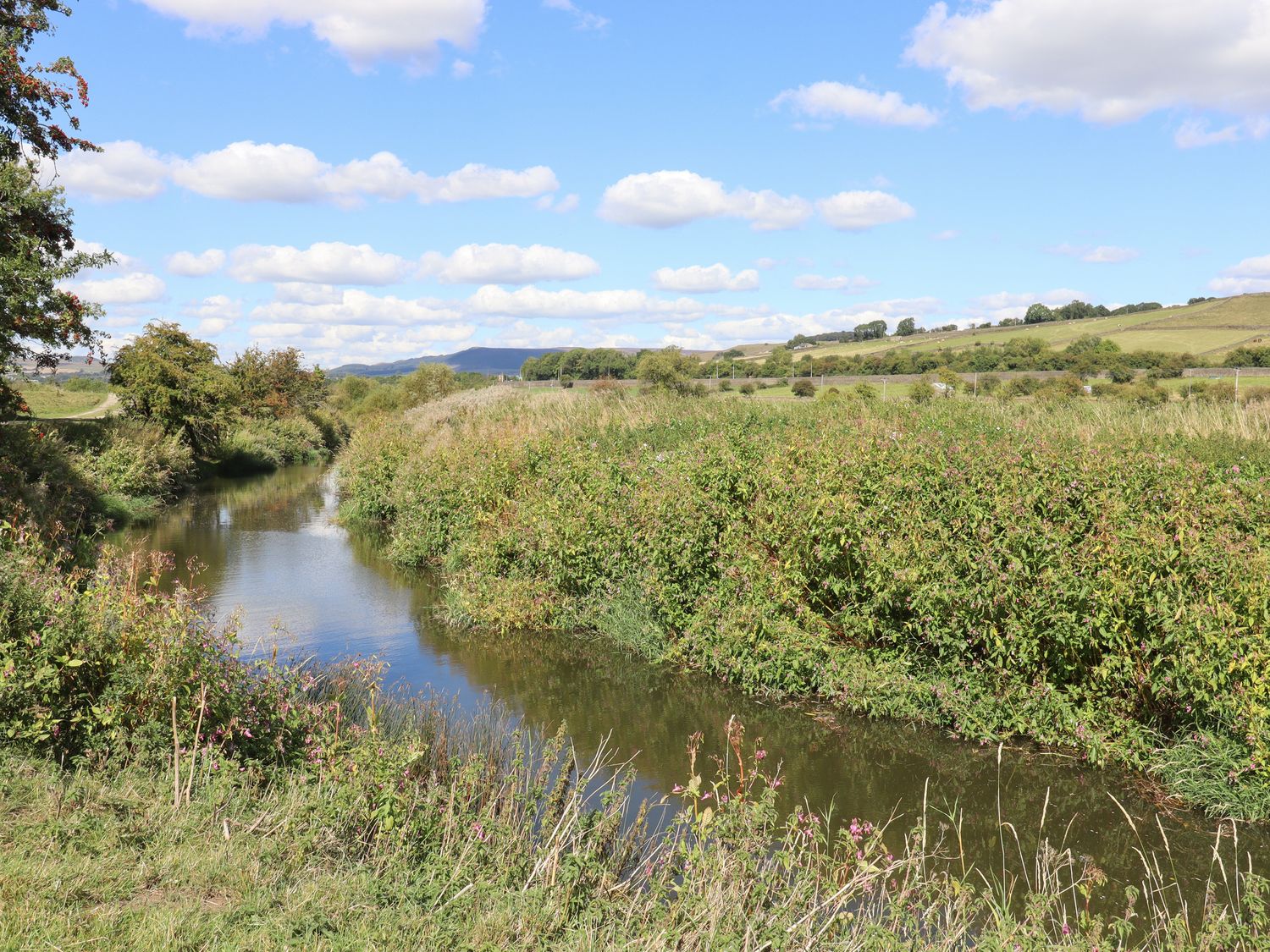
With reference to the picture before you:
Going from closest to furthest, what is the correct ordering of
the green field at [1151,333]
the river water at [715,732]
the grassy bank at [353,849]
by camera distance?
the grassy bank at [353,849]
the river water at [715,732]
the green field at [1151,333]

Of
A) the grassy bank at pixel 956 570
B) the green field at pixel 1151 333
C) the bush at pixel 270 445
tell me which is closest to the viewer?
the grassy bank at pixel 956 570

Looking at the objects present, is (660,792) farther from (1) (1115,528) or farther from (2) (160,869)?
(1) (1115,528)

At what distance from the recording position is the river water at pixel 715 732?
722 centimetres

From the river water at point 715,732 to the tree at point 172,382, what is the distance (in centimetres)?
1846

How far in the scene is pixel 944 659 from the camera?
934 centimetres

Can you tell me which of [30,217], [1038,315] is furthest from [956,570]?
[1038,315]

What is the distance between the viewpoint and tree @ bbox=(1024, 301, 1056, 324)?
270 ft

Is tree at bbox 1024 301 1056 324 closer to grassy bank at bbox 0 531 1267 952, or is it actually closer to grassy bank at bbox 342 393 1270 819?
grassy bank at bbox 342 393 1270 819

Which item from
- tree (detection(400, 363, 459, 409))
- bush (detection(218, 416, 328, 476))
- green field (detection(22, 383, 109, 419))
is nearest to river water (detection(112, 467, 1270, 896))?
bush (detection(218, 416, 328, 476))

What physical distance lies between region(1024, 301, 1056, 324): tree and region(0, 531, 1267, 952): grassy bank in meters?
84.0

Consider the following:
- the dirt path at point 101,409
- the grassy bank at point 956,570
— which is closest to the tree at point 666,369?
the grassy bank at point 956,570

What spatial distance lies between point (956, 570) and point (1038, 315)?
273 ft

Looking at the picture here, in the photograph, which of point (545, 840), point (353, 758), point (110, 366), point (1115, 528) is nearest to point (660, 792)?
point (545, 840)

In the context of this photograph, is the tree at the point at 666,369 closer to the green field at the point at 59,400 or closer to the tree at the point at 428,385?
the tree at the point at 428,385
